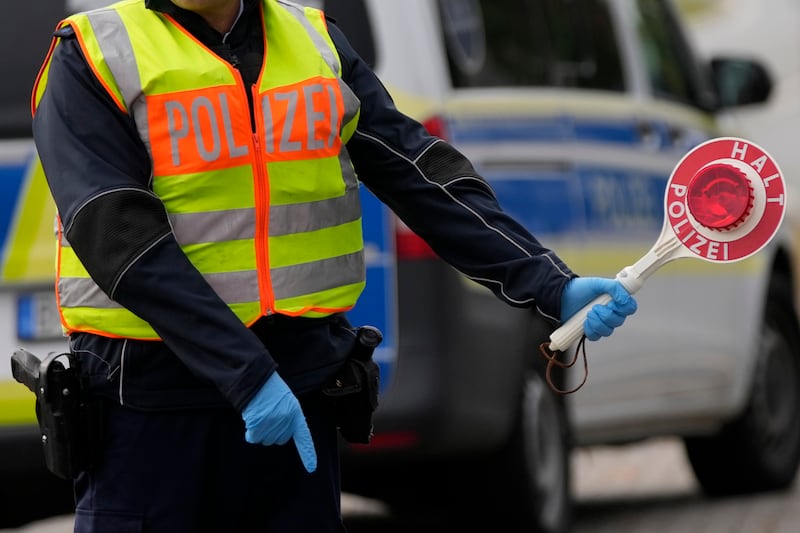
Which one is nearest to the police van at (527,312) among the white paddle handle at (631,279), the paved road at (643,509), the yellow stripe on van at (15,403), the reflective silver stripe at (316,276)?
the yellow stripe on van at (15,403)

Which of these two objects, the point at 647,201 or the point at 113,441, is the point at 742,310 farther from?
the point at 113,441

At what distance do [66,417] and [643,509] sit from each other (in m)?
4.88

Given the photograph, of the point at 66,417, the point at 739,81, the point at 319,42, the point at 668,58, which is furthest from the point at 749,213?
the point at 739,81

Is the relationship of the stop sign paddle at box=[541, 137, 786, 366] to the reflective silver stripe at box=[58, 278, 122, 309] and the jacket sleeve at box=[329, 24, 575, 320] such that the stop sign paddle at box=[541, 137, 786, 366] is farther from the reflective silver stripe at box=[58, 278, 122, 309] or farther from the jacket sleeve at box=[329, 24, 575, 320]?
the reflective silver stripe at box=[58, 278, 122, 309]

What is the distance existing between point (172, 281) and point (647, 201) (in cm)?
436

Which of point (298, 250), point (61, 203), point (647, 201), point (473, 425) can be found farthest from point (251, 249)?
point (647, 201)

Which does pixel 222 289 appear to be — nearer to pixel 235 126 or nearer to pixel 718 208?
pixel 235 126

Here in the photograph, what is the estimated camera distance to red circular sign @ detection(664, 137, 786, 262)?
340cm

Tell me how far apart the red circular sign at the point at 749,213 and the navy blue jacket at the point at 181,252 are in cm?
24

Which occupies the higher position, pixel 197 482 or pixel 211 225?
pixel 211 225

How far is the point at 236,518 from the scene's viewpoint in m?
3.45

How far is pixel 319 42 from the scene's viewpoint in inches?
140

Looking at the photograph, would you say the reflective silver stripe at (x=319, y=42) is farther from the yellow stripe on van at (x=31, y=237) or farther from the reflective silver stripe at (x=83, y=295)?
the yellow stripe on van at (x=31, y=237)

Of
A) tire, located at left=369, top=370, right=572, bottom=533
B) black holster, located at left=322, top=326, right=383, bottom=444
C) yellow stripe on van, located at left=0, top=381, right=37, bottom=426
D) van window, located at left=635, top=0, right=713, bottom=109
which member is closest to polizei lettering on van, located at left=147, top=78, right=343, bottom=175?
black holster, located at left=322, top=326, right=383, bottom=444
